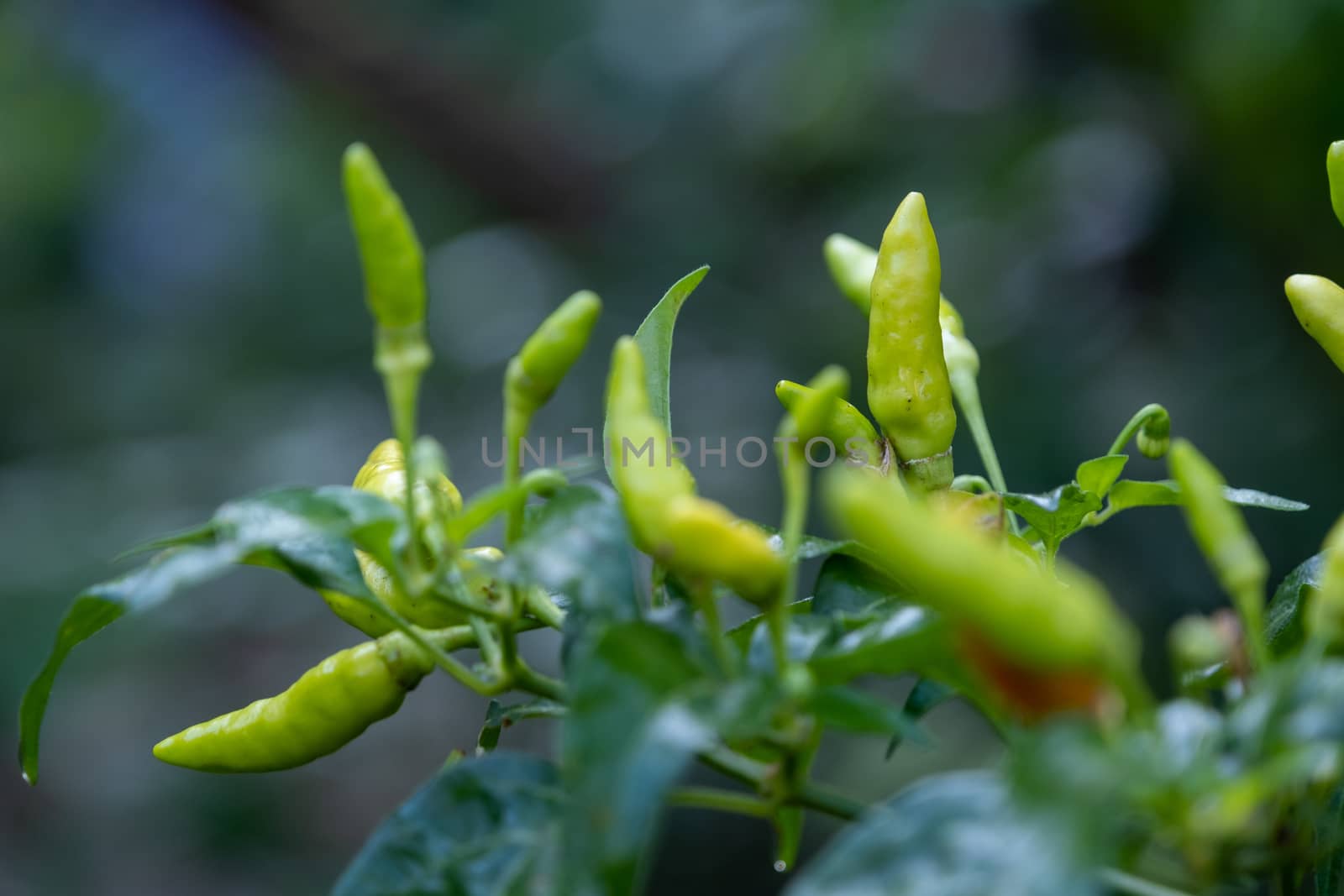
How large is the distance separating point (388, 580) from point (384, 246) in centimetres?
17

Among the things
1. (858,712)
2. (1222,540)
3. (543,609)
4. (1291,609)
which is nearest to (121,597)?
(543,609)

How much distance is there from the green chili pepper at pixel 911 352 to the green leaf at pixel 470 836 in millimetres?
256

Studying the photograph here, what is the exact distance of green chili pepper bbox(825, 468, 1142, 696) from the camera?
279mm

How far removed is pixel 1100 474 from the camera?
0.53 meters

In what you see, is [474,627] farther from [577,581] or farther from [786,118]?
[786,118]

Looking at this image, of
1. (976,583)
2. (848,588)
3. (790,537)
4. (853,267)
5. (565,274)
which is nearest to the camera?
(976,583)

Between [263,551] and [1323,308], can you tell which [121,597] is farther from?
[1323,308]

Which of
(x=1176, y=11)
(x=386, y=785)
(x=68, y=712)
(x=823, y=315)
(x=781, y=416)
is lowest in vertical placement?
(x=386, y=785)

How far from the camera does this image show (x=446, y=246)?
361 centimetres

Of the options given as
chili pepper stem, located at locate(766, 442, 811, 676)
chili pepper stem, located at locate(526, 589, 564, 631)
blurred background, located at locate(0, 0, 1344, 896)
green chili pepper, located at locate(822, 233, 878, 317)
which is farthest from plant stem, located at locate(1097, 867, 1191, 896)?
blurred background, located at locate(0, 0, 1344, 896)

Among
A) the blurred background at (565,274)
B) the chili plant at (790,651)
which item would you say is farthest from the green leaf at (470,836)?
the blurred background at (565,274)

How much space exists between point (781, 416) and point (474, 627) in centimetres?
221

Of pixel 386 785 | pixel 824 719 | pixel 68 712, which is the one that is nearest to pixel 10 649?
pixel 68 712

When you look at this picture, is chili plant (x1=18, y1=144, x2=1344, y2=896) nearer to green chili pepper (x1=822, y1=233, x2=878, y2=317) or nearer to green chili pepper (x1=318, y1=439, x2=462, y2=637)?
green chili pepper (x1=318, y1=439, x2=462, y2=637)
